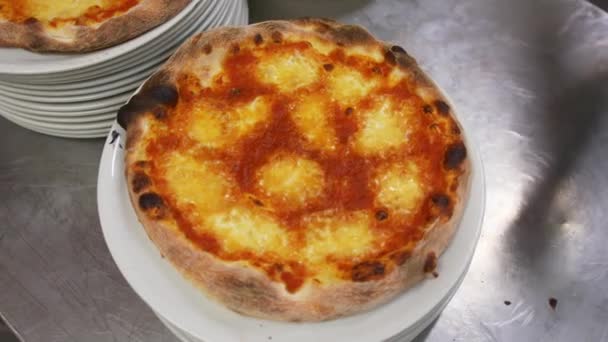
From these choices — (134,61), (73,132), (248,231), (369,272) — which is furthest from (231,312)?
(73,132)

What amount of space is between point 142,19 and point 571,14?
1.32 meters

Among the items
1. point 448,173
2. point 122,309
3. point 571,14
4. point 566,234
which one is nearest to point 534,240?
point 566,234

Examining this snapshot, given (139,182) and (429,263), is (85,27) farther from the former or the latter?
(429,263)

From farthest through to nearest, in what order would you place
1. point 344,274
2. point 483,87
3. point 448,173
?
point 483,87
point 448,173
point 344,274

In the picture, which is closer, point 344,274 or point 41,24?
point 344,274

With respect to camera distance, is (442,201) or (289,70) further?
(289,70)

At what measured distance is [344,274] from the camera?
1.12m

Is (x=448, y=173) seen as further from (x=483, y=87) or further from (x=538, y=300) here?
(x=483, y=87)

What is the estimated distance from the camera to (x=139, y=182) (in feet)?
3.99

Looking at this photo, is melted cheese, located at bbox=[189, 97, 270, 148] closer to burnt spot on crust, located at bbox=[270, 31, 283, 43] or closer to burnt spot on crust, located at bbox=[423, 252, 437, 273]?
burnt spot on crust, located at bbox=[270, 31, 283, 43]

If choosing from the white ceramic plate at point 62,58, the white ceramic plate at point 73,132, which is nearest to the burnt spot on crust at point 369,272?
the white ceramic plate at point 62,58

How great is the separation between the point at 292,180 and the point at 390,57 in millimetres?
380

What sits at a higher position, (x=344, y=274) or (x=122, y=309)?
(x=344, y=274)

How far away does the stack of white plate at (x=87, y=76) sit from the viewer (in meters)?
1.42
